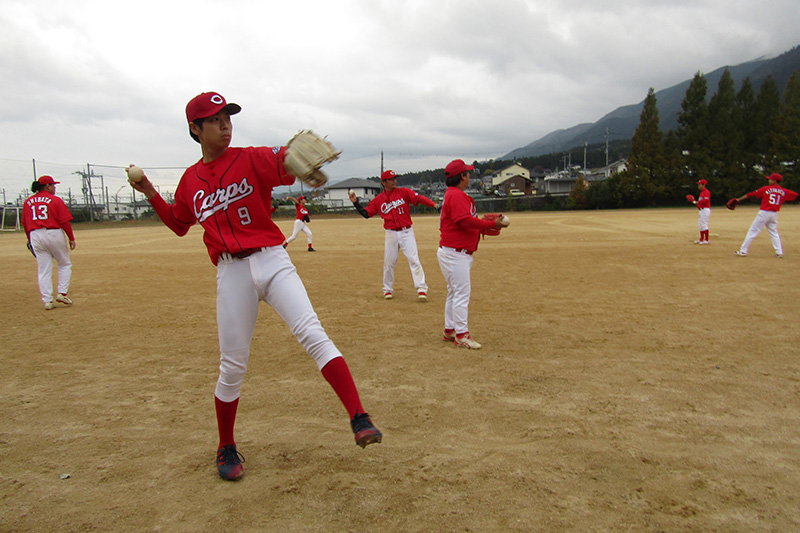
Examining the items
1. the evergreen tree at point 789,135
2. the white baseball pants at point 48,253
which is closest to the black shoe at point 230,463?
the white baseball pants at point 48,253

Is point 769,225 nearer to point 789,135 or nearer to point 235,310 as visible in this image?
point 235,310

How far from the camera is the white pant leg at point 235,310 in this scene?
9.80ft

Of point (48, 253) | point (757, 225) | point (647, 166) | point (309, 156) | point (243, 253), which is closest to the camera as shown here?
point (309, 156)

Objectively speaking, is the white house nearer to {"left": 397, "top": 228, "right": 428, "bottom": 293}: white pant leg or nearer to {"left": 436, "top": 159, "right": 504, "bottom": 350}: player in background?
{"left": 397, "top": 228, "right": 428, "bottom": 293}: white pant leg

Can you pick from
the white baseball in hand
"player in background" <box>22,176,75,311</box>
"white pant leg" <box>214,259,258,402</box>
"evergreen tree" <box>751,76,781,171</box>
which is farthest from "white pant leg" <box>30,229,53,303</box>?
"evergreen tree" <box>751,76,781,171</box>

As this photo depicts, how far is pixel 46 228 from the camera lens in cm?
829

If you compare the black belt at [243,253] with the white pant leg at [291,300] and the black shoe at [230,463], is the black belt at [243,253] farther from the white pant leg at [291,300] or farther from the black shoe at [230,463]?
the black shoe at [230,463]

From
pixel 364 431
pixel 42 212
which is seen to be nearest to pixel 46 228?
pixel 42 212

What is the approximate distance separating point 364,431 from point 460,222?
3.44 meters

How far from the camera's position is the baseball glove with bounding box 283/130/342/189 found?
2.83m

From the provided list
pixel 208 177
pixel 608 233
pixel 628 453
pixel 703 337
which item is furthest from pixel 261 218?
pixel 608 233

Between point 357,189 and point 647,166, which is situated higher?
point 357,189

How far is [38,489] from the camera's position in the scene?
117 inches

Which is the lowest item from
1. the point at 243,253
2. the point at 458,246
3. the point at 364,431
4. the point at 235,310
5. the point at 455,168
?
the point at 364,431
